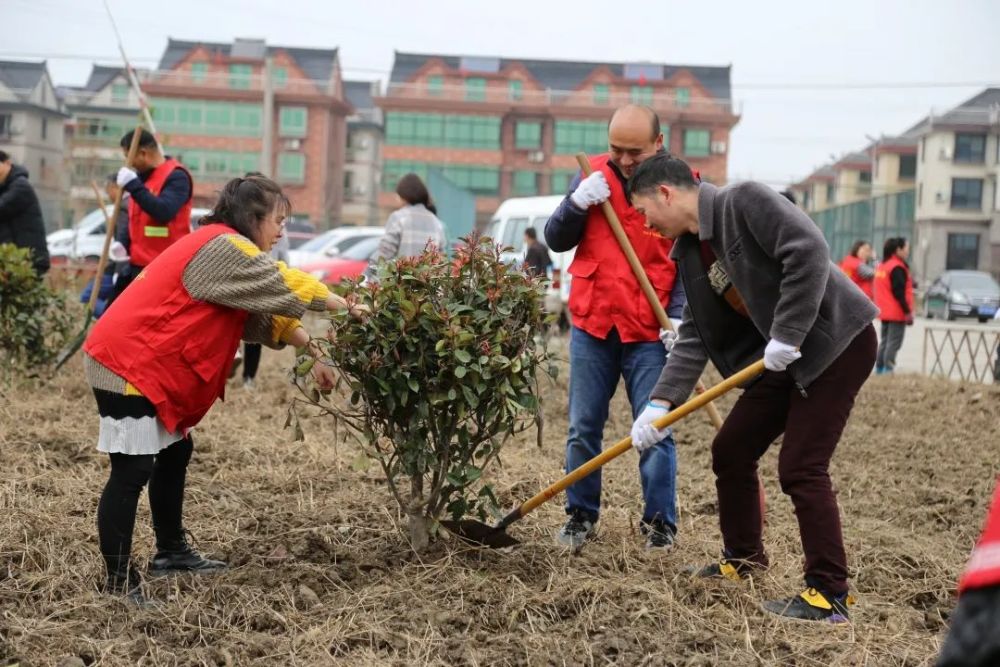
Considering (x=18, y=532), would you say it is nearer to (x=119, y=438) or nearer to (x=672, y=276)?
(x=119, y=438)

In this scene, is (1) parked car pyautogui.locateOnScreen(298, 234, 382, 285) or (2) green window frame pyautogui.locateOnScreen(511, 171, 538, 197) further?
(2) green window frame pyautogui.locateOnScreen(511, 171, 538, 197)

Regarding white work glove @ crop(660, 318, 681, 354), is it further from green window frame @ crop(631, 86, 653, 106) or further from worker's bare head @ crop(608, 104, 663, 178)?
green window frame @ crop(631, 86, 653, 106)

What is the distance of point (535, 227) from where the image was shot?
597 inches

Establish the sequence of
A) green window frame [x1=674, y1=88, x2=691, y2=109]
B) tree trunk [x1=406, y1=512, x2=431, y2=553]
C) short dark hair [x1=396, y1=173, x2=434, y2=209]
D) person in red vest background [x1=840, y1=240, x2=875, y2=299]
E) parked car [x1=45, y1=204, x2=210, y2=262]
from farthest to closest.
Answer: green window frame [x1=674, y1=88, x2=691, y2=109]
parked car [x1=45, y1=204, x2=210, y2=262]
person in red vest background [x1=840, y1=240, x2=875, y2=299]
short dark hair [x1=396, y1=173, x2=434, y2=209]
tree trunk [x1=406, y1=512, x2=431, y2=553]

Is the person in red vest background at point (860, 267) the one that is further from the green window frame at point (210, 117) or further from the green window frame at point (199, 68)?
the green window frame at point (199, 68)

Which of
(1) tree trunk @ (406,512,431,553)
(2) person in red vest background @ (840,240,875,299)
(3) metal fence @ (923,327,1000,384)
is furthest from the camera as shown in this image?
(2) person in red vest background @ (840,240,875,299)

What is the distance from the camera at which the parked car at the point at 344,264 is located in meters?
17.0

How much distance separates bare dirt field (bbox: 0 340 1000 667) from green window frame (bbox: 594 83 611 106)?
174ft

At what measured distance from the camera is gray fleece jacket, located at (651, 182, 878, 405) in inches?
137

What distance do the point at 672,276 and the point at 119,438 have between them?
6.99ft

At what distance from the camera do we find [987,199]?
54.8 metres

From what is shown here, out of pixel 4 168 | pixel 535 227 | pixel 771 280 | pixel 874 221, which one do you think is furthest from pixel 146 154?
pixel 874 221

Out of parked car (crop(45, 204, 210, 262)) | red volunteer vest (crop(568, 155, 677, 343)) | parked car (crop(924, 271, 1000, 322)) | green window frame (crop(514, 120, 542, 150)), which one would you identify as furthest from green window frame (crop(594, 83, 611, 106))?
red volunteer vest (crop(568, 155, 677, 343))

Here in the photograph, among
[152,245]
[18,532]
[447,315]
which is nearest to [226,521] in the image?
[18,532]
